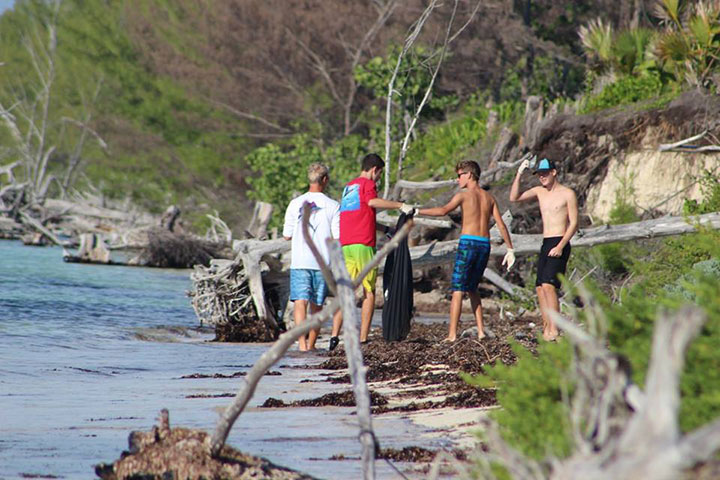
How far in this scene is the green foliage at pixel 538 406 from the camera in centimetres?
375

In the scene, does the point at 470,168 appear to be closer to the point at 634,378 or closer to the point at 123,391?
the point at 123,391

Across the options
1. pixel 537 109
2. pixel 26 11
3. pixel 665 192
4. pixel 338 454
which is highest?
pixel 26 11

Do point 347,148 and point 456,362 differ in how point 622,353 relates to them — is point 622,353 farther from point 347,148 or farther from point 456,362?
point 347,148

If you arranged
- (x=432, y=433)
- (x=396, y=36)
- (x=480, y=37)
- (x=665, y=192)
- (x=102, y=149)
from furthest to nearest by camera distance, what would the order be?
(x=102, y=149), (x=396, y=36), (x=480, y=37), (x=665, y=192), (x=432, y=433)

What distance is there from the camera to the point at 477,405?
263 inches

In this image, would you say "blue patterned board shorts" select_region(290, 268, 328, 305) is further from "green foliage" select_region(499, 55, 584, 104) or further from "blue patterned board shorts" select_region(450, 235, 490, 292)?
"green foliage" select_region(499, 55, 584, 104)

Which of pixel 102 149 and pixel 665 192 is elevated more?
pixel 102 149

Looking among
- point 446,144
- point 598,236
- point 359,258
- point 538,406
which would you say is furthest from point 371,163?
point 446,144

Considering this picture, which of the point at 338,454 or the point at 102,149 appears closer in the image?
the point at 338,454

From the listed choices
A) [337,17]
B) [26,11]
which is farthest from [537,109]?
[26,11]

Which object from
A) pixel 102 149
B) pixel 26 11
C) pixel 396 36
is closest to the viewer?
pixel 396 36

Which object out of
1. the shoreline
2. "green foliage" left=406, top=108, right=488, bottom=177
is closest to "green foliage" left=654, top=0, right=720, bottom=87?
"green foliage" left=406, top=108, right=488, bottom=177

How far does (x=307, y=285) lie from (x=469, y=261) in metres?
1.72

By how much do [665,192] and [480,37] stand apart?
1424cm
